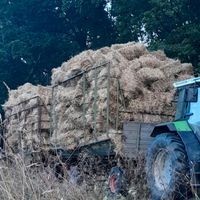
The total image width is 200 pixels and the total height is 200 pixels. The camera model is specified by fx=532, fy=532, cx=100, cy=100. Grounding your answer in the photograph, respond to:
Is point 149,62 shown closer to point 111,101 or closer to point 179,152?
point 111,101

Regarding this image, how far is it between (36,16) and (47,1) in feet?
3.36

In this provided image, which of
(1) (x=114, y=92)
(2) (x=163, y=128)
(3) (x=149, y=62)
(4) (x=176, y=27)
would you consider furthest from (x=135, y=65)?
(4) (x=176, y=27)

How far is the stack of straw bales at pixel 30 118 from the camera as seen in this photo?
13219 millimetres

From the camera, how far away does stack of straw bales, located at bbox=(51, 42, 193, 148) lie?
1026 centimetres

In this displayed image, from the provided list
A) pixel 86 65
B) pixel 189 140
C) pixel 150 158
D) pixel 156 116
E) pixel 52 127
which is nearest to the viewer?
pixel 189 140

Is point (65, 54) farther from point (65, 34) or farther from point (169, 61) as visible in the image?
point (169, 61)

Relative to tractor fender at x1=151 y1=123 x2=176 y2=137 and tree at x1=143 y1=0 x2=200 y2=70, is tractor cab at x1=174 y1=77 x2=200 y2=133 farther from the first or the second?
tree at x1=143 y1=0 x2=200 y2=70

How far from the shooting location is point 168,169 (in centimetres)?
787

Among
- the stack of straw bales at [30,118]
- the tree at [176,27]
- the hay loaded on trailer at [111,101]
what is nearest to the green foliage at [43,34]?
the tree at [176,27]

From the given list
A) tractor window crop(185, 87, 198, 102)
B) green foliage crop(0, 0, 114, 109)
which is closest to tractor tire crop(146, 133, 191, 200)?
tractor window crop(185, 87, 198, 102)

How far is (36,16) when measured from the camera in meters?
27.0

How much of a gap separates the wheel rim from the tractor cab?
2.04 feet

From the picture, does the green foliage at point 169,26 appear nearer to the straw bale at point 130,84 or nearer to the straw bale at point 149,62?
the straw bale at point 149,62

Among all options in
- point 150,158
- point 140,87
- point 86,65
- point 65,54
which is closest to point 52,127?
point 86,65
